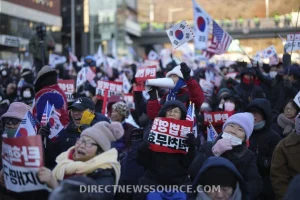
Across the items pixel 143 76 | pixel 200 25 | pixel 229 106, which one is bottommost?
pixel 229 106

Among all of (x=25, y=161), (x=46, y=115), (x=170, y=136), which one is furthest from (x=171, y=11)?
(x=25, y=161)

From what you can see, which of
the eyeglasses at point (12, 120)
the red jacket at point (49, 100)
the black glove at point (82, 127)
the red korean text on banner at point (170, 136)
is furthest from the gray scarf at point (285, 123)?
the eyeglasses at point (12, 120)

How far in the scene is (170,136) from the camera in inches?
181

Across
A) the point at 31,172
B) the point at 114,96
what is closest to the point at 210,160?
the point at 31,172

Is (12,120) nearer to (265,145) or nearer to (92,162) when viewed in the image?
(92,162)

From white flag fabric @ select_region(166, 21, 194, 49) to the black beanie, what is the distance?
479cm

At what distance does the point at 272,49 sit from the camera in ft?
48.2

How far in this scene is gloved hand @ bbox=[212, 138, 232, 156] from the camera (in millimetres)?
4148

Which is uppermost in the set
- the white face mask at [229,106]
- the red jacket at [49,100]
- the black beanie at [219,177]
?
the red jacket at [49,100]

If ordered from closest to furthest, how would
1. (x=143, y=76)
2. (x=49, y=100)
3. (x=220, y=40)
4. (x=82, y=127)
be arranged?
(x=82, y=127) → (x=49, y=100) → (x=143, y=76) → (x=220, y=40)

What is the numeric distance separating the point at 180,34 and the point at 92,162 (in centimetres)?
516

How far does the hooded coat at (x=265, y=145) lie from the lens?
16.2 ft

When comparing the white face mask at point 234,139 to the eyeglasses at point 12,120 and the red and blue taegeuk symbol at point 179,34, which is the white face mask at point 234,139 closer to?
the eyeglasses at point 12,120

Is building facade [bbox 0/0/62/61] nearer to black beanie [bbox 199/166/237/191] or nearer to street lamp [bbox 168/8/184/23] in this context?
street lamp [bbox 168/8/184/23]
